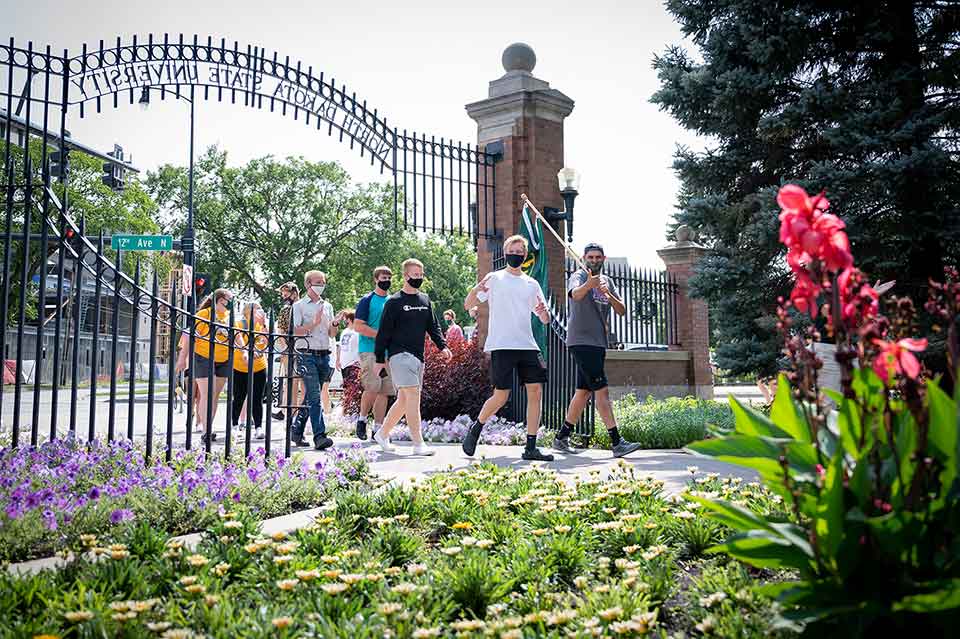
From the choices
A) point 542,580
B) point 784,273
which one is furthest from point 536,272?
point 542,580

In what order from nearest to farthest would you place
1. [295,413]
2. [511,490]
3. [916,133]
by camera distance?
[511,490], [916,133], [295,413]

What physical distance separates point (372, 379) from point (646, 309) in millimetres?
8560

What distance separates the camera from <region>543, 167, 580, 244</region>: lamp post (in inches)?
476

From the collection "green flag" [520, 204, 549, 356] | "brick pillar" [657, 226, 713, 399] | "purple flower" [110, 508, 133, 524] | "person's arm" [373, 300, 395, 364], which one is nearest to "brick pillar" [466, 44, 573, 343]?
"green flag" [520, 204, 549, 356]

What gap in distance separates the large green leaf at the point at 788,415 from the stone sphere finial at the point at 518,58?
10975mm

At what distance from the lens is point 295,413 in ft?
33.1

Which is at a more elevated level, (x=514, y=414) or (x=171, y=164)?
(x=171, y=164)

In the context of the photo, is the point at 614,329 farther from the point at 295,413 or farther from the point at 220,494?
the point at 220,494

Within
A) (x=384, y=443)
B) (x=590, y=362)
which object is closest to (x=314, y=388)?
(x=384, y=443)

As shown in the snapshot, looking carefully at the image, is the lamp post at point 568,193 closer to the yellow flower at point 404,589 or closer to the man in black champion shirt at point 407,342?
the man in black champion shirt at point 407,342

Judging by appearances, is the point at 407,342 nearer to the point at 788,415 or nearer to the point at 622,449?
the point at 622,449

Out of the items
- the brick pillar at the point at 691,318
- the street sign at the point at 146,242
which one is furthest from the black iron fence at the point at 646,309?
the street sign at the point at 146,242

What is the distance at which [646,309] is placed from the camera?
16.8m

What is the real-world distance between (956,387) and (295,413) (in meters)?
8.78
